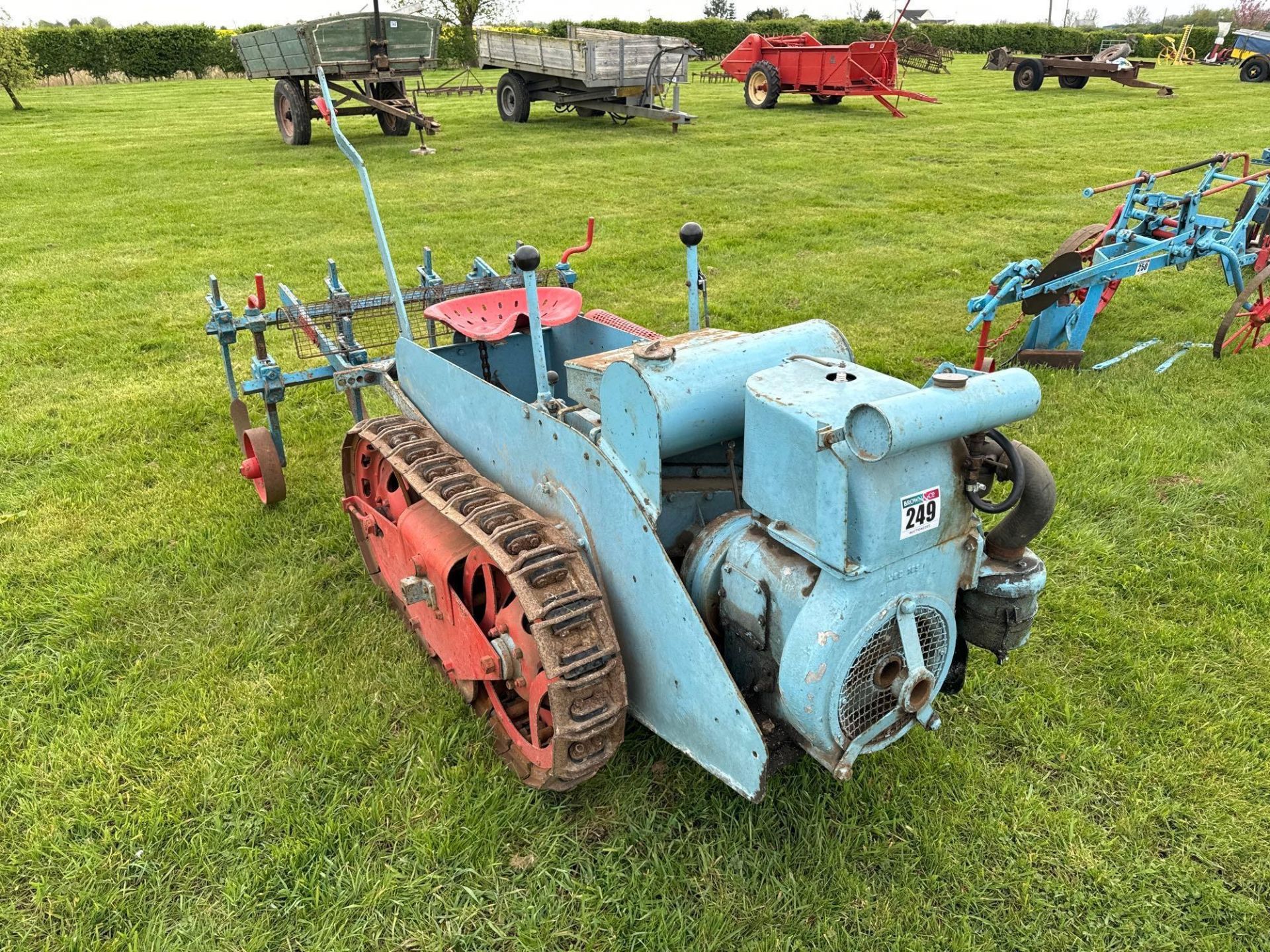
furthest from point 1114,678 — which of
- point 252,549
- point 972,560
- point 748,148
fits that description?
point 748,148

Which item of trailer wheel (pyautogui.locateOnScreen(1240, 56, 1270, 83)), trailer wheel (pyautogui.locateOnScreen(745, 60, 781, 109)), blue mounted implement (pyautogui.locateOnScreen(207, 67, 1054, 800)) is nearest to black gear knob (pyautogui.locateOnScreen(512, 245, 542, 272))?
blue mounted implement (pyautogui.locateOnScreen(207, 67, 1054, 800))

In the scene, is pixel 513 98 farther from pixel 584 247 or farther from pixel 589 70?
pixel 584 247

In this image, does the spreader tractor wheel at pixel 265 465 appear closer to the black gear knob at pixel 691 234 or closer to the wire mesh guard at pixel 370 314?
the wire mesh guard at pixel 370 314

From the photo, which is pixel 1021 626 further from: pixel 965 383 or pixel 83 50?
pixel 83 50

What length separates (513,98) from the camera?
19.1 meters

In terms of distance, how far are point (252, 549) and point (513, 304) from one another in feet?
5.76

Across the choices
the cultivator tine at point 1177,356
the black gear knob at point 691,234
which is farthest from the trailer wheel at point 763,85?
the black gear knob at point 691,234

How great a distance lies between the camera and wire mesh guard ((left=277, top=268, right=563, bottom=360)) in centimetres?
444

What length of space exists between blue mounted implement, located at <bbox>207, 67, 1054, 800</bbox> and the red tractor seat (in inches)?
22.3

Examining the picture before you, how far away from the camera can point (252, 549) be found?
4.36 m

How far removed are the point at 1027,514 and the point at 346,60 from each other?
16.1 metres

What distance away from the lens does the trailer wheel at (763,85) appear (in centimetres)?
2070

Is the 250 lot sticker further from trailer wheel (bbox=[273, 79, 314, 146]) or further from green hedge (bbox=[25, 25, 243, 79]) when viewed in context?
green hedge (bbox=[25, 25, 243, 79])

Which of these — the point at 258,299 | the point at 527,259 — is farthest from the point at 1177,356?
the point at 258,299
